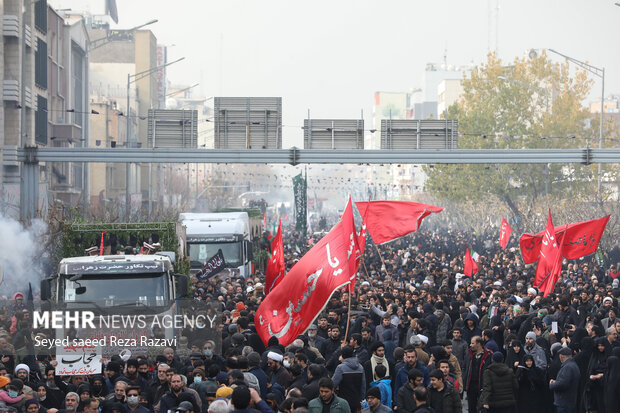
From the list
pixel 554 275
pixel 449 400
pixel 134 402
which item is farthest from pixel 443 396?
pixel 554 275

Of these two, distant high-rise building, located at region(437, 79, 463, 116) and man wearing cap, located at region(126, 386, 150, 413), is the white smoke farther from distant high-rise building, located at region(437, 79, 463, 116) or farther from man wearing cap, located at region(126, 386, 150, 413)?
distant high-rise building, located at region(437, 79, 463, 116)

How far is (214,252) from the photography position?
101 feet

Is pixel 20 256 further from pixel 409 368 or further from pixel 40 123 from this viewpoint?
pixel 40 123

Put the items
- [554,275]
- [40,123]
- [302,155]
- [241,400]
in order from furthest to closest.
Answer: [40,123]
[302,155]
[554,275]
[241,400]

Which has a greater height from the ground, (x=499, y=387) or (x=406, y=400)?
(x=406, y=400)

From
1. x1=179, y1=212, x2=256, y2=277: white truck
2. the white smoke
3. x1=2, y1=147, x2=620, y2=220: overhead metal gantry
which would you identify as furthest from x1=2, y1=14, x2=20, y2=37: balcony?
the white smoke

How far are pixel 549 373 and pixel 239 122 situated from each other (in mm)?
21346

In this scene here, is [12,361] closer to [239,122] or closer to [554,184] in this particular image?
[239,122]

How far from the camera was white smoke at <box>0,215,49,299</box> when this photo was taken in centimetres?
2445

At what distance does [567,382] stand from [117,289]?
22.0 ft

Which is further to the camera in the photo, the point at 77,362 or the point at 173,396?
the point at 77,362

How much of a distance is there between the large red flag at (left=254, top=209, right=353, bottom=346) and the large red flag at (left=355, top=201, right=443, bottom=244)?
7590mm

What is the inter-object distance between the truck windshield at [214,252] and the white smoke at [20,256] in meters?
4.79

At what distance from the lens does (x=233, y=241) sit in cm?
3075
